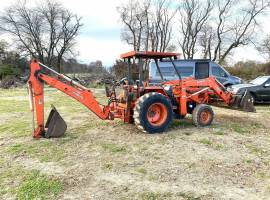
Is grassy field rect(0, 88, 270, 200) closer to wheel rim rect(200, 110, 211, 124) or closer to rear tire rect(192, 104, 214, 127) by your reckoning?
rear tire rect(192, 104, 214, 127)

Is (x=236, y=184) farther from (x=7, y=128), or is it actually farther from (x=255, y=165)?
(x=7, y=128)

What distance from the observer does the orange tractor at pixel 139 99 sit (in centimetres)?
760

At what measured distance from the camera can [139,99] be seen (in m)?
7.97

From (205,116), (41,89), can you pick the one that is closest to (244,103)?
(205,116)

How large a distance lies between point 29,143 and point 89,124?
246cm

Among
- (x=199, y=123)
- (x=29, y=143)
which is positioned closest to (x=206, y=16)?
(x=199, y=123)

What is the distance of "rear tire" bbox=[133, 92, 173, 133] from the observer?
25.9 ft

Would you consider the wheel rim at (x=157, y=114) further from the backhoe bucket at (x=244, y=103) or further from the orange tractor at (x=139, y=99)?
the backhoe bucket at (x=244, y=103)

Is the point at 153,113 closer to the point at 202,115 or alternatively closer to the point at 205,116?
the point at 202,115

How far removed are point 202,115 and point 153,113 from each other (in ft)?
4.94

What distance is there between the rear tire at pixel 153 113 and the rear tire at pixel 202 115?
85 cm

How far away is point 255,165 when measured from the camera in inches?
230

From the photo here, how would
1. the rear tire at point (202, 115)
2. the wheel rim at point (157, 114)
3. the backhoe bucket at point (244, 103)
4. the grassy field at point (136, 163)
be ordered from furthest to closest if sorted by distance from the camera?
the backhoe bucket at point (244, 103) < the rear tire at point (202, 115) < the wheel rim at point (157, 114) < the grassy field at point (136, 163)

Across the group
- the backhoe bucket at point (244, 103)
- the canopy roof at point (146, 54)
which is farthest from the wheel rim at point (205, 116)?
the canopy roof at point (146, 54)
